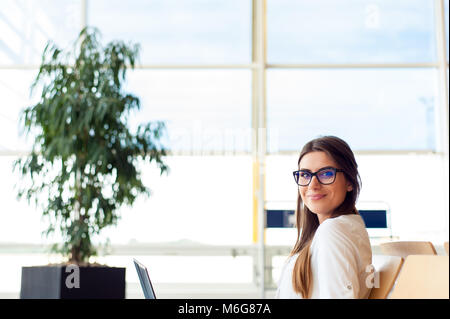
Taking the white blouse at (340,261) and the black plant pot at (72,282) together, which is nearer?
the white blouse at (340,261)

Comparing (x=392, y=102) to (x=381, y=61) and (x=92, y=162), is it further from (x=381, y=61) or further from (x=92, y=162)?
(x=92, y=162)

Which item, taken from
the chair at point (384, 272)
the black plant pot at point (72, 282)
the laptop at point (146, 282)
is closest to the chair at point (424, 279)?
the chair at point (384, 272)

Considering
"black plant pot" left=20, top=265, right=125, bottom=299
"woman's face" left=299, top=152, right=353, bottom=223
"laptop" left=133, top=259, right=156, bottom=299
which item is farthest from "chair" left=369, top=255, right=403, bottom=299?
"black plant pot" left=20, top=265, right=125, bottom=299

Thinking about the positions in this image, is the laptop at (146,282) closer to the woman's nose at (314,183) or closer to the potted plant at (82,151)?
the woman's nose at (314,183)

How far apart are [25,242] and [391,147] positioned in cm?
271

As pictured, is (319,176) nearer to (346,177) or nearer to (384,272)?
(346,177)

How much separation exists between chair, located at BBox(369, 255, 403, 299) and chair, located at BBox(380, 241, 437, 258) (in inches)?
1.1

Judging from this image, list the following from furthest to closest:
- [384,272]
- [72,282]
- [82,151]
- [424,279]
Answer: [82,151] → [72,282] → [384,272] → [424,279]

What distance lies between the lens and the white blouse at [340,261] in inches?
35.2

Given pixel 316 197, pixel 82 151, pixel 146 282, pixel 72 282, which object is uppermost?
pixel 82 151

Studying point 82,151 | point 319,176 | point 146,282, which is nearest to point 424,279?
A: point 319,176

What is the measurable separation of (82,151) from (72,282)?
0.74 meters

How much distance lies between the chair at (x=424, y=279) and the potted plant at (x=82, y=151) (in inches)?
93.1

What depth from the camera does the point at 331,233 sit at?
0.94m
